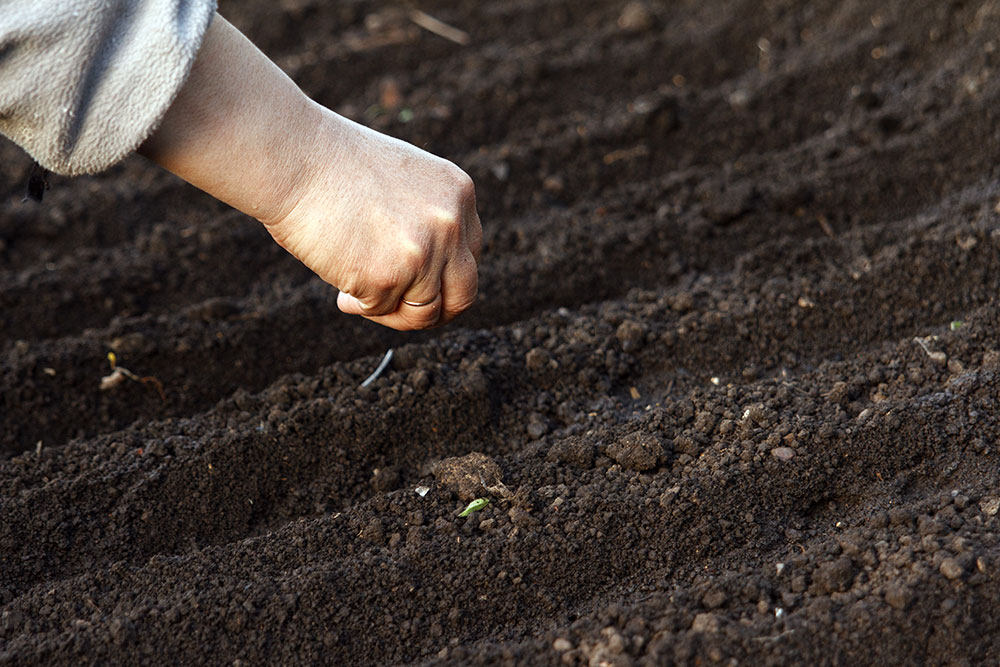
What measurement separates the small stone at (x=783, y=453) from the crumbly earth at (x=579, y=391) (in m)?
0.01

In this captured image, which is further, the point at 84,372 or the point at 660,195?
the point at 660,195

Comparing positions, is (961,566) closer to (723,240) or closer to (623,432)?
(623,432)

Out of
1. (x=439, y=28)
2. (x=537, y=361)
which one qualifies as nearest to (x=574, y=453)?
(x=537, y=361)

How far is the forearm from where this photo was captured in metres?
1.50

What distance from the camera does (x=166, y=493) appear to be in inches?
84.4

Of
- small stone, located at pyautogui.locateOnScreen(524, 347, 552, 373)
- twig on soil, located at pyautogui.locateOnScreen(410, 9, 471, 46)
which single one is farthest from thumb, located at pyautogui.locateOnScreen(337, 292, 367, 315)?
twig on soil, located at pyautogui.locateOnScreen(410, 9, 471, 46)

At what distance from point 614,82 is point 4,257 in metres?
2.22

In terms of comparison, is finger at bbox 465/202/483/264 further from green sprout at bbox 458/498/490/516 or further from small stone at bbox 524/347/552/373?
small stone at bbox 524/347/552/373

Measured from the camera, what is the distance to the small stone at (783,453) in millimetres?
1990

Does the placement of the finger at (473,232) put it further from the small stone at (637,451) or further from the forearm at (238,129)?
the small stone at (637,451)

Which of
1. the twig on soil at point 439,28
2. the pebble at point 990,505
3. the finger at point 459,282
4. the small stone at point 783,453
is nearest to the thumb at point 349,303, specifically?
the finger at point 459,282

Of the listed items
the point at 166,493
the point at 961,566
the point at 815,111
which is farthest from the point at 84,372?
the point at 815,111

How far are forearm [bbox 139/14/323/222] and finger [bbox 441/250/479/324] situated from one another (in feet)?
0.94

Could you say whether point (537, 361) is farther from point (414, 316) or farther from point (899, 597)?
point (899, 597)
